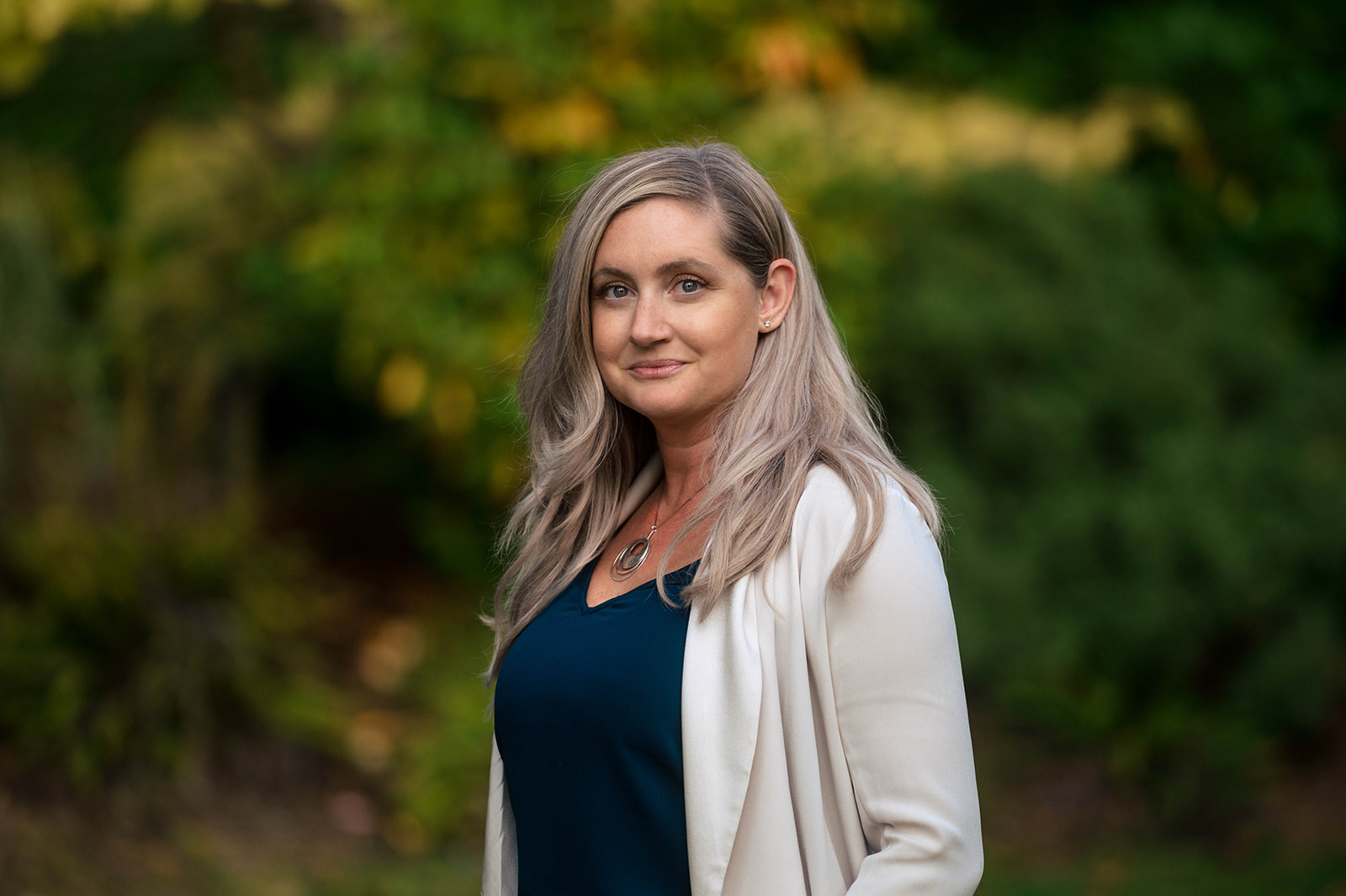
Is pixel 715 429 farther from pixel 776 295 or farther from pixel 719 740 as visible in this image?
pixel 719 740

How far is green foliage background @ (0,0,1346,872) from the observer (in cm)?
543

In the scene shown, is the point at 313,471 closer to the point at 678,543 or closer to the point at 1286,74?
the point at 1286,74

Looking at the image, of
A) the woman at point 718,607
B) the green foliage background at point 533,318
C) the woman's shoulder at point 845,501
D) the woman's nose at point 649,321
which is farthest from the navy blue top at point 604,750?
the green foliage background at point 533,318

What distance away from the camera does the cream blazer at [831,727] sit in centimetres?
165

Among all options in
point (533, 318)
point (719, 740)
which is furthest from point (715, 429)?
point (533, 318)

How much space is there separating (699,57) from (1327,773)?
4432mm

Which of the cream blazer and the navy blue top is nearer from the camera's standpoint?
the cream blazer

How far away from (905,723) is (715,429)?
57cm

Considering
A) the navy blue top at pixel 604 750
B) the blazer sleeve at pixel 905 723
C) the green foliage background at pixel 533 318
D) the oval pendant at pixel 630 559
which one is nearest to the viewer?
the blazer sleeve at pixel 905 723

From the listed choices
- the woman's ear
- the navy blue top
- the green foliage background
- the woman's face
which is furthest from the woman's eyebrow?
the green foliage background

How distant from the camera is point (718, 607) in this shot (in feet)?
5.85

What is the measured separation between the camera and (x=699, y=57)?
5.70 m

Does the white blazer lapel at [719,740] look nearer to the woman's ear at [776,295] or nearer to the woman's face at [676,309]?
the woman's face at [676,309]

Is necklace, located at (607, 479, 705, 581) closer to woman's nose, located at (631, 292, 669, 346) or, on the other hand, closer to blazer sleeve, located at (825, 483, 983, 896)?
woman's nose, located at (631, 292, 669, 346)
